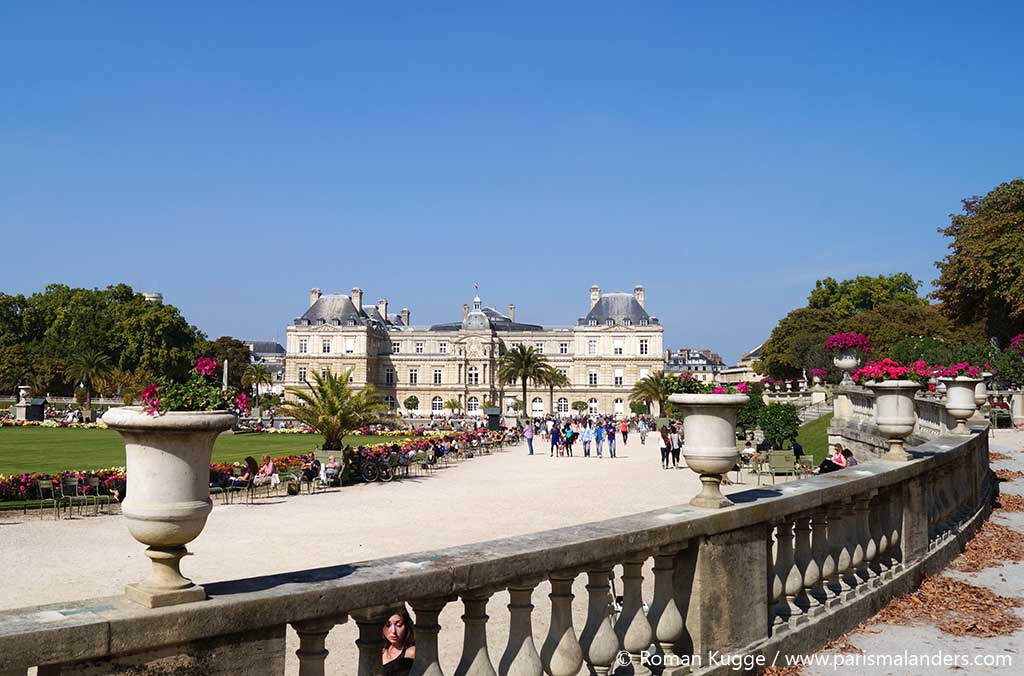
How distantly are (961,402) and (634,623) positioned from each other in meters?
10.0

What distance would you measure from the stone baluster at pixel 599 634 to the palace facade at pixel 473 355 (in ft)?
331

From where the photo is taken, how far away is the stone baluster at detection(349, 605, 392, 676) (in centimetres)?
306

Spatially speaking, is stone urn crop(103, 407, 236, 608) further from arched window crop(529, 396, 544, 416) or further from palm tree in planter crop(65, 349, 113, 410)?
arched window crop(529, 396, 544, 416)

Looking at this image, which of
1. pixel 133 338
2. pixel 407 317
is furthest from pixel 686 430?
pixel 407 317

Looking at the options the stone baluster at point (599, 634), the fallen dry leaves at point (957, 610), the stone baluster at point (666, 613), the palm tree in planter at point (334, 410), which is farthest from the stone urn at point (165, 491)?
the palm tree in planter at point (334, 410)

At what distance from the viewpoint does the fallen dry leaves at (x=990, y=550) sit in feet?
25.8

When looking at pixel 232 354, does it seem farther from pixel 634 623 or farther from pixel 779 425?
pixel 634 623

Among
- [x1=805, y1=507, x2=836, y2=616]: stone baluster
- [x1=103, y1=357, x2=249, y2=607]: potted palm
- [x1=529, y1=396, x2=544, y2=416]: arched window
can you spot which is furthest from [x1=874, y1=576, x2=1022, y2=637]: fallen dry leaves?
[x1=529, y1=396, x2=544, y2=416]: arched window

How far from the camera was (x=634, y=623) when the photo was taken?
13.3 feet

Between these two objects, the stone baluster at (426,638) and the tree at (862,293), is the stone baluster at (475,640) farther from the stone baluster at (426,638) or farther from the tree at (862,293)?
the tree at (862,293)

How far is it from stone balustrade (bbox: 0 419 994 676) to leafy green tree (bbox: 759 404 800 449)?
788 inches

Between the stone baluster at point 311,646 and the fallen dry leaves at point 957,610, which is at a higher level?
the stone baluster at point 311,646

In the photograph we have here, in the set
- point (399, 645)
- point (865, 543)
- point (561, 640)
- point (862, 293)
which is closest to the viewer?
point (561, 640)

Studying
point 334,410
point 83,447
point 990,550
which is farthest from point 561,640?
point 83,447
